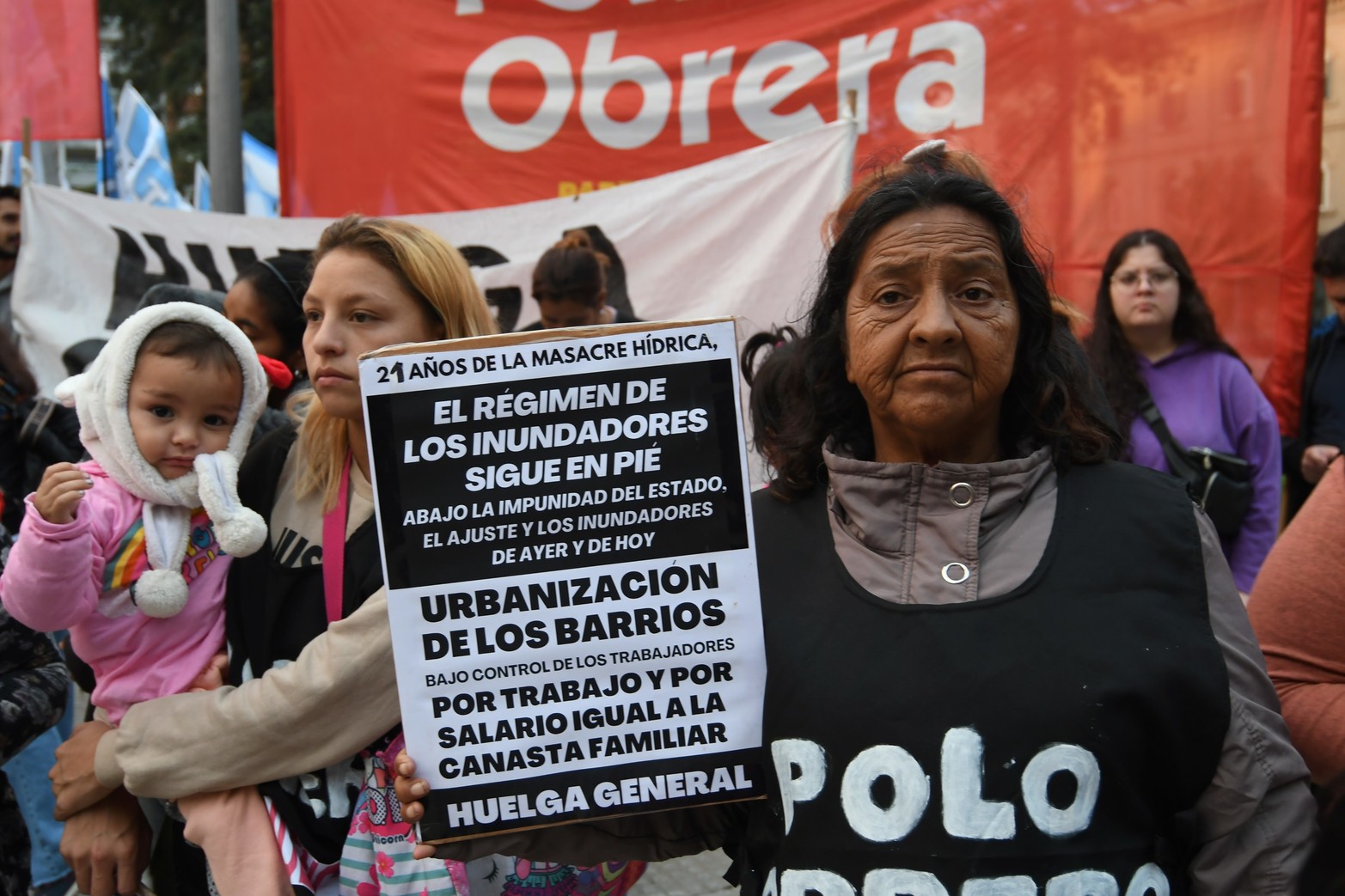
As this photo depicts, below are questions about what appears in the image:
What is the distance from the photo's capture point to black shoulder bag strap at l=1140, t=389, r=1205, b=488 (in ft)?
13.0

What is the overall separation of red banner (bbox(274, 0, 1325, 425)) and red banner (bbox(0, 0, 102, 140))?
84 centimetres

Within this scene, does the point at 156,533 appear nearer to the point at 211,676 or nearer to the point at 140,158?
the point at 211,676

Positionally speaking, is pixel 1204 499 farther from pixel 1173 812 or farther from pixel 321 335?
pixel 321 335

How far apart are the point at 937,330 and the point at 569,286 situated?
112 inches

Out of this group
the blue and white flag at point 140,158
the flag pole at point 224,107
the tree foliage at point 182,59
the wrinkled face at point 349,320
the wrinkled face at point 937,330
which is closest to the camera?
the wrinkled face at point 937,330

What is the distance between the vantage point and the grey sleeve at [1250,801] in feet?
5.27

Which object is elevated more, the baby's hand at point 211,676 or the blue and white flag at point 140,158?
the blue and white flag at point 140,158

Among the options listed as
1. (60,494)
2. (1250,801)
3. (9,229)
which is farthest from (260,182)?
(1250,801)

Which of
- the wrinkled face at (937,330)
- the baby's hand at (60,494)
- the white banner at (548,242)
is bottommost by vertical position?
the baby's hand at (60,494)

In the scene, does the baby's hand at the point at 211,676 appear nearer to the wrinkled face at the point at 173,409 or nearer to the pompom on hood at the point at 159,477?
the pompom on hood at the point at 159,477

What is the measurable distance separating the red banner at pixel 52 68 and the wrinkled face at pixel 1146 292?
4504mm

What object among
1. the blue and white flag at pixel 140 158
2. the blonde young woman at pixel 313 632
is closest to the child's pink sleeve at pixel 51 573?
the blonde young woman at pixel 313 632

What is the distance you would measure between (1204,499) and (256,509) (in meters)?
2.96

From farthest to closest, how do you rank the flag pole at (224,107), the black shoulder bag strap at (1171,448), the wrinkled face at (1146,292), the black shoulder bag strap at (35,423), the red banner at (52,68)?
the flag pole at (224,107)
the red banner at (52,68)
the wrinkled face at (1146,292)
the black shoulder bag strap at (1171,448)
the black shoulder bag strap at (35,423)
